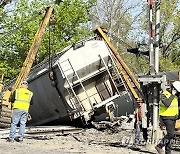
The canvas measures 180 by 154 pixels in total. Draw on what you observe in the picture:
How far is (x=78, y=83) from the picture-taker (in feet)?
57.0

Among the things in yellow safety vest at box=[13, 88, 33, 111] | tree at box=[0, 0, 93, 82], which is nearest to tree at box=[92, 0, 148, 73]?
tree at box=[0, 0, 93, 82]

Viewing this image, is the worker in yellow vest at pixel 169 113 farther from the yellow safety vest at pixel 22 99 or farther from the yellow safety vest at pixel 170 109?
the yellow safety vest at pixel 22 99

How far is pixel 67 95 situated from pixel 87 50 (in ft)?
6.46

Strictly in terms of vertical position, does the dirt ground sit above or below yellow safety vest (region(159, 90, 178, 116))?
Result: below

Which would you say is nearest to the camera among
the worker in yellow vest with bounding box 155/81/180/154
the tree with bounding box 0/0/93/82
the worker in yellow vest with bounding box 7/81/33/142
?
the worker in yellow vest with bounding box 155/81/180/154

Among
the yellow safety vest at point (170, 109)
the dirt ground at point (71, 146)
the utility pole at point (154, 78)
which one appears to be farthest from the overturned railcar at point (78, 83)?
the yellow safety vest at point (170, 109)

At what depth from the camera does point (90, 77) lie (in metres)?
17.8

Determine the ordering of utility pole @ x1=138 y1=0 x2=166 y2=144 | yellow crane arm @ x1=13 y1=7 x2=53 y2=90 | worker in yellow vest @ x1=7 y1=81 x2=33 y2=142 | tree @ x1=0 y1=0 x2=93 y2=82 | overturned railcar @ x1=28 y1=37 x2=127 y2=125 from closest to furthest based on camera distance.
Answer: utility pole @ x1=138 y1=0 x2=166 y2=144, worker in yellow vest @ x1=7 y1=81 x2=33 y2=142, overturned railcar @ x1=28 y1=37 x2=127 y2=125, yellow crane arm @ x1=13 y1=7 x2=53 y2=90, tree @ x1=0 y1=0 x2=93 y2=82

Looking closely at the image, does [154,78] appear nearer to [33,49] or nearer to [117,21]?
[33,49]

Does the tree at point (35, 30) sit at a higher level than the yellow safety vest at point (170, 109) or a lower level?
higher

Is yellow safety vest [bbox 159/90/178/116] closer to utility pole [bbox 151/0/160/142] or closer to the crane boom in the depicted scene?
utility pole [bbox 151/0/160/142]

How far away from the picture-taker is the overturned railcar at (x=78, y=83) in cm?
1714

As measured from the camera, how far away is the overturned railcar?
1714cm

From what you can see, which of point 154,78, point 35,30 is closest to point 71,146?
point 154,78
